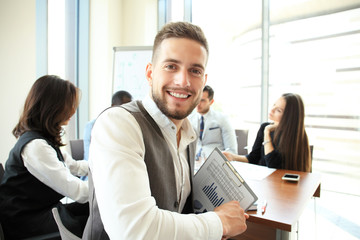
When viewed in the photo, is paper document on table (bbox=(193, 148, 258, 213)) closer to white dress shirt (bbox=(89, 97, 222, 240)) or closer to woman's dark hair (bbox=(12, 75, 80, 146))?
white dress shirt (bbox=(89, 97, 222, 240))

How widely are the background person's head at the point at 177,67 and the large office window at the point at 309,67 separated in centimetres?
316

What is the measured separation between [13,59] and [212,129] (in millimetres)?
2702

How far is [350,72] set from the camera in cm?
342

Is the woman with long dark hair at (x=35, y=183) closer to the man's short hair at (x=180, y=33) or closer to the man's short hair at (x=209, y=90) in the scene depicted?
the man's short hair at (x=180, y=33)

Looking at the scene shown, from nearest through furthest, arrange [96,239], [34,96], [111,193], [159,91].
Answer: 1. [111,193]
2. [96,239]
3. [159,91]
4. [34,96]

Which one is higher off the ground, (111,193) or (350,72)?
(350,72)

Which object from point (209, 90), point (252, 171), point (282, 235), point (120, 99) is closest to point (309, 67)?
point (209, 90)

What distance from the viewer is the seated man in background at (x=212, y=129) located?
3.24 metres

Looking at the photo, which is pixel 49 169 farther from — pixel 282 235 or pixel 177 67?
pixel 282 235

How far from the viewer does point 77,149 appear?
2.89m

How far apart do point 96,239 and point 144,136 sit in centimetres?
42

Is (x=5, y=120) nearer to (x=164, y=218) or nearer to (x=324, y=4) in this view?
(x=164, y=218)

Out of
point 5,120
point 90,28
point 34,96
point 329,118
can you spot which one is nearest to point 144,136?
point 34,96

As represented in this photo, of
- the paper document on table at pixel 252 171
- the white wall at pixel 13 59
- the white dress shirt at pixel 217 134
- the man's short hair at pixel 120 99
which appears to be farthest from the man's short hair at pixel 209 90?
the white wall at pixel 13 59
